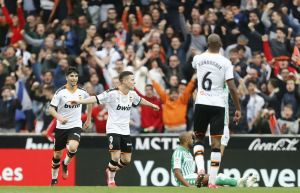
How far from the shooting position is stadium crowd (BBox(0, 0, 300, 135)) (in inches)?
925

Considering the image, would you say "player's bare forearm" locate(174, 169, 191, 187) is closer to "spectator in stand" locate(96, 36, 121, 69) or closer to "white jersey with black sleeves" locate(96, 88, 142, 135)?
"white jersey with black sleeves" locate(96, 88, 142, 135)

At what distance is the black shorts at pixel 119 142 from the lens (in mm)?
18906

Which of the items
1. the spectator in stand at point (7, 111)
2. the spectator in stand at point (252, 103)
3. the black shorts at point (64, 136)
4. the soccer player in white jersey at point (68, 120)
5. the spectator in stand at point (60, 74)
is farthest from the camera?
the spectator in stand at point (60, 74)

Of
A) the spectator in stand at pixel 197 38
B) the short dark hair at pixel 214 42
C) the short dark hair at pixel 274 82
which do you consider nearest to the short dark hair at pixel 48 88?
the spectator in stand at pixel 197 38

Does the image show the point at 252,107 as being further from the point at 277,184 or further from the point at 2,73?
the point at 2,73

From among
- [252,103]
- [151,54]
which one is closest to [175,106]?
[252,103]

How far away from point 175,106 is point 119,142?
176 inches

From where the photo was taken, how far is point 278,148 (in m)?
22.9

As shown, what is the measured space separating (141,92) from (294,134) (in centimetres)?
383

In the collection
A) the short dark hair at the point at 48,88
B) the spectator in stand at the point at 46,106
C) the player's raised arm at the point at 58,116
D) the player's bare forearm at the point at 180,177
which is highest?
the short dark hair at the point at 48,88

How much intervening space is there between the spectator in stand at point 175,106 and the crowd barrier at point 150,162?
0.36 m

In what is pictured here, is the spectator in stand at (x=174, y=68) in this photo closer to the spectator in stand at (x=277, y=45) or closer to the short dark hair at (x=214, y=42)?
the spectator in stand at (x=277, y=45)
